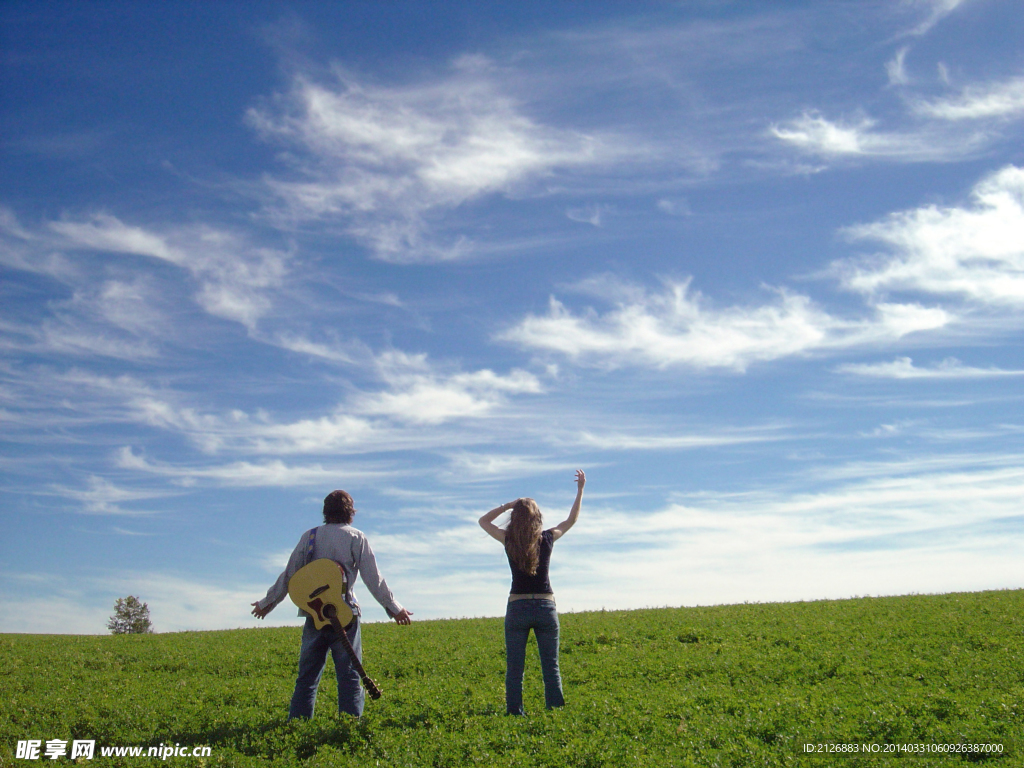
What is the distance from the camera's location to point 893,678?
15.0 metres

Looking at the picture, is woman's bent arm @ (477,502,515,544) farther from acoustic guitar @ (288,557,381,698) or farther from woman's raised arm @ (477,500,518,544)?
acoustic guitar @ (288,557,381,698)

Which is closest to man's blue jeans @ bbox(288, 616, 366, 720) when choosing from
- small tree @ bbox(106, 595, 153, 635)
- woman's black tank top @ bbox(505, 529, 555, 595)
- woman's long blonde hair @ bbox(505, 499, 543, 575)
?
woman's black tank top @ bbox(505, 529, 555, 595)

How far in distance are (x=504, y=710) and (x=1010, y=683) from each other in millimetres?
10261

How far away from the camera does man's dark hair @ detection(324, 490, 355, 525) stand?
36.0 feet

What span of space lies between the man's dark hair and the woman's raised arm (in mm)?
2073

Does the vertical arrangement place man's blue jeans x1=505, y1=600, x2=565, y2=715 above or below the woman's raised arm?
below

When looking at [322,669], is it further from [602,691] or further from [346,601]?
[602,691]

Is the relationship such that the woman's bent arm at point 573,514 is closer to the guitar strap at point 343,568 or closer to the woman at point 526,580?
the woman at point 526,580

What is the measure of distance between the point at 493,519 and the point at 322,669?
3420 millimetres

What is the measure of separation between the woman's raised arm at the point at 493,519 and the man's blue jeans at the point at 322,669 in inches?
94.8

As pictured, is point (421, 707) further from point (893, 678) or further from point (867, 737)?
point (893, 678)

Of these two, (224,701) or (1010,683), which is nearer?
(1010,683)

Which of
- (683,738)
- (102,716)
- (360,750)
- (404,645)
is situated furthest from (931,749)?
(404,645)

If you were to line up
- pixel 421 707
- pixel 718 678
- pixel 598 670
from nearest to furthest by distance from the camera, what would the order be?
Result: pixel 421 707, pixel 718 678, pixel 598 670
